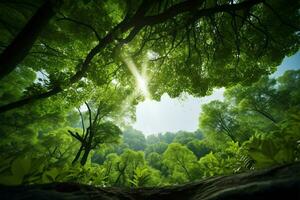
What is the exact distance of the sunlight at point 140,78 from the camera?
8261mm

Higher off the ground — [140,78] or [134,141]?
[134,141]

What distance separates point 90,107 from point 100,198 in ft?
60.7

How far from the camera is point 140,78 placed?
937 centimetres

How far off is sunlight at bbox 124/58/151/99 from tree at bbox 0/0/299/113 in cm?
24

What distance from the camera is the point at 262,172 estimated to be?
5.38 feet

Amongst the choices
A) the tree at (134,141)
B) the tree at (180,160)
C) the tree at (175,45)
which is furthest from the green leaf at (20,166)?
the tree at (134,141)

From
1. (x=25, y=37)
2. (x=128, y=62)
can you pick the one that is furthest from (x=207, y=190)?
(x=128, y=62)

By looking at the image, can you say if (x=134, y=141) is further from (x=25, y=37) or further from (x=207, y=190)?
(x=207, y=190)

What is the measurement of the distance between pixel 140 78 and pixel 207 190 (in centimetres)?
783

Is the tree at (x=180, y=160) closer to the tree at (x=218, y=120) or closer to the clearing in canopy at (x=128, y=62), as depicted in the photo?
the tree at (x=218, y=120)

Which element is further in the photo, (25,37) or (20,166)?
(25,37)

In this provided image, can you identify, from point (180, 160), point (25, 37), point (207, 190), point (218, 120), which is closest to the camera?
point (207, 190)

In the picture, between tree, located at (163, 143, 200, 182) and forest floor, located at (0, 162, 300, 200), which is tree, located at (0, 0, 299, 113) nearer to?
forest floor, located at (0, 162, 300, 200)

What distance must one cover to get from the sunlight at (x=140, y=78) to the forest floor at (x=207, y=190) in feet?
20.4
